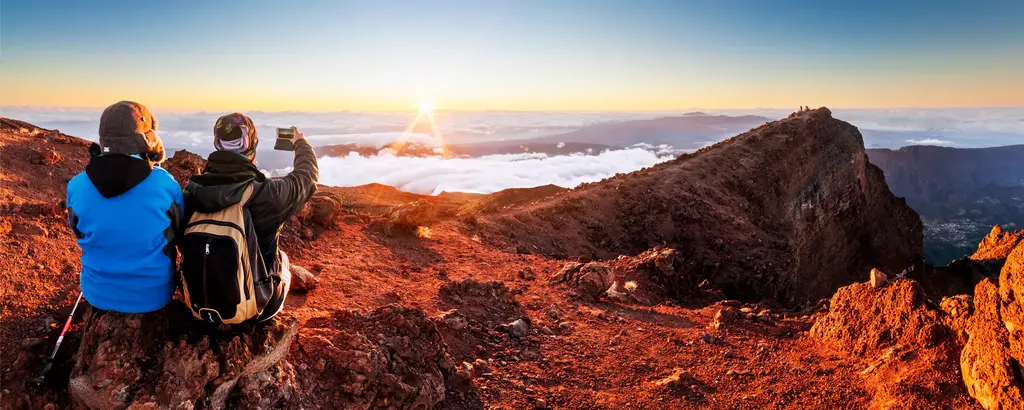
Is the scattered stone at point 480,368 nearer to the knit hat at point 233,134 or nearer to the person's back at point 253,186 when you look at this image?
the person's back at point 253,186

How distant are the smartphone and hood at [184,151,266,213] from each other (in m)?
0.42

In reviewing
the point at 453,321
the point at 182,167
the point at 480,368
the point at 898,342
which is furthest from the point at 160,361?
the point at 182,167

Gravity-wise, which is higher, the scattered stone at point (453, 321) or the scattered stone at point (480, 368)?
the scattered stone at point (453, 321)

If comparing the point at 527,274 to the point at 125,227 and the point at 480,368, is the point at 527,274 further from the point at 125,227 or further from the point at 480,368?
the point at 125,227

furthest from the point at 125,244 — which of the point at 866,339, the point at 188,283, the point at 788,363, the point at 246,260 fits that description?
→ the point at 866,339

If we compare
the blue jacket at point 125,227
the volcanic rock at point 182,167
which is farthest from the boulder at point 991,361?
the volcanic rock at point 182,167

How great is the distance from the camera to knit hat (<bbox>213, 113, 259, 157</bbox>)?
3.32 metres

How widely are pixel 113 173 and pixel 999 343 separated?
703cm

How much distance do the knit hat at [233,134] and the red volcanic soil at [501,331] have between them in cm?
175

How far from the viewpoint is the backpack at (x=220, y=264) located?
303cm

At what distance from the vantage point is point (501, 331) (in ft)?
22.2

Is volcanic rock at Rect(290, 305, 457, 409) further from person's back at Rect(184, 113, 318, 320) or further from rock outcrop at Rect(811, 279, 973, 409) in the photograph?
rock outcrop at Rect(811, 279, 973, 409)

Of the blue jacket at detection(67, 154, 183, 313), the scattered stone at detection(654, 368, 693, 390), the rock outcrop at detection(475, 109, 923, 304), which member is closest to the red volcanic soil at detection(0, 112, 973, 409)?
the scattered stone at detection(654, 368, 693, 390)

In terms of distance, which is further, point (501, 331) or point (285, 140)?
point (501, 331)
